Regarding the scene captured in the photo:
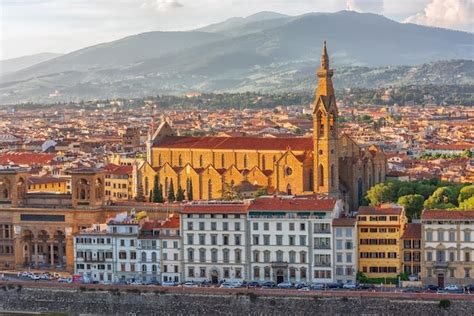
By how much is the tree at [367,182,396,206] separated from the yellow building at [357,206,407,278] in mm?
11598

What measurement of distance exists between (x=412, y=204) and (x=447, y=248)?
10.8 meters

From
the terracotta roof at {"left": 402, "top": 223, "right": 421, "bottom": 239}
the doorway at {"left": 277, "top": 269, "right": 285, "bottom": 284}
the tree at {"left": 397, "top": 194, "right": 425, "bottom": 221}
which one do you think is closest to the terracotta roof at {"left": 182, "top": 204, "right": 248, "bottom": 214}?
the doorway at {"left": 277, "top": 269, "right": 285, "bottom": 284}

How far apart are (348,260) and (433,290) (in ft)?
12.3

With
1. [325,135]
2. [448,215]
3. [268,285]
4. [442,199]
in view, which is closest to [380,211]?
[448,215]

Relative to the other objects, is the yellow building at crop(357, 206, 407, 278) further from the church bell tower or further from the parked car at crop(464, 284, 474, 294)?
the church bell tower

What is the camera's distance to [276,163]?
65.8m

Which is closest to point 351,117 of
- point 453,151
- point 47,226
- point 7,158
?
point 453,151

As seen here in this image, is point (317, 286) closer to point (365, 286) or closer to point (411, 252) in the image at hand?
point (365, 286)

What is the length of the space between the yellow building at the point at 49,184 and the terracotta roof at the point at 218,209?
17.7 m

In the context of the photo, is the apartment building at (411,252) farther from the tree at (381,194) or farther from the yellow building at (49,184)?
the yellow building at (49,184)

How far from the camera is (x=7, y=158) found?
301 ft

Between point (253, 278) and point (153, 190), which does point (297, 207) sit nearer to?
point (253, 278)

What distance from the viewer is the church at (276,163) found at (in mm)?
63781

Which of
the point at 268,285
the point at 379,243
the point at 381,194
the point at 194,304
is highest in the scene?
the point at 381,194
